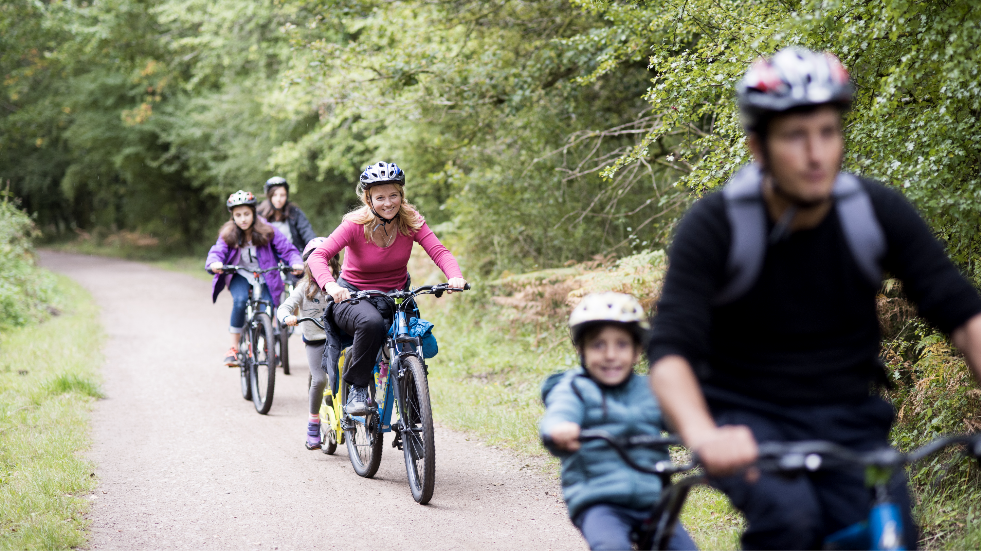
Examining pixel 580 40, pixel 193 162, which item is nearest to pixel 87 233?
pixel 193 162

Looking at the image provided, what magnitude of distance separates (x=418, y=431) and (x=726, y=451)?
13.0ft

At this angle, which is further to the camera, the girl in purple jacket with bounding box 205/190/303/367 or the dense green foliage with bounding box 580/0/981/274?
the girl in purple jacket with bounding box 205/190/303/367

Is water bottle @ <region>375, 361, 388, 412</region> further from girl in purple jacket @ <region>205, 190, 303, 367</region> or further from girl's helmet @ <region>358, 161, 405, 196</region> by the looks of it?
girl in purple jacket @ <region>205, 190, 303, 367</region>

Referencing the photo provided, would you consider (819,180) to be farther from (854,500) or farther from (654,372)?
(854,500)

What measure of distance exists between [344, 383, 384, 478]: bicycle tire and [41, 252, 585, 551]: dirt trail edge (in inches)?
3.9

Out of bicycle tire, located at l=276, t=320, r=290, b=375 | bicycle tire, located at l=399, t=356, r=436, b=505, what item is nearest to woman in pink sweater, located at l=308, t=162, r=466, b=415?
bicycle tire, located at l=399, t=356, r=436, b=505

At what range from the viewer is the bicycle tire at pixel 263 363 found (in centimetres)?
866

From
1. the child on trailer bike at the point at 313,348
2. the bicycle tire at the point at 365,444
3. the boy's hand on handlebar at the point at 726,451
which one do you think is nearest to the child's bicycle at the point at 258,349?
the child on trailer bike at the point at 313,348

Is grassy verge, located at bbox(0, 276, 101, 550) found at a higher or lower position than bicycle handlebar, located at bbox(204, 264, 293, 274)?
lower

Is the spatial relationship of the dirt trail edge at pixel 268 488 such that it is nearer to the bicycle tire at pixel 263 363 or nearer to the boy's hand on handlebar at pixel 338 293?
the bicycle tire at pixel 263 363

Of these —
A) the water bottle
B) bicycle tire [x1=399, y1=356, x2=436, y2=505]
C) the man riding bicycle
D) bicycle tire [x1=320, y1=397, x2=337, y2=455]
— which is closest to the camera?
the man riding bicycle

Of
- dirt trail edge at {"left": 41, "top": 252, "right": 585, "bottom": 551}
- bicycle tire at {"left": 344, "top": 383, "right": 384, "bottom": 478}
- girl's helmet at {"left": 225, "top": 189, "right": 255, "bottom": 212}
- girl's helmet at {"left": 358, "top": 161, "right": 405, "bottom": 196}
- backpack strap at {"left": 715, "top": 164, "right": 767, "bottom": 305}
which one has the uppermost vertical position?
girl's helmet at {"left": 358, "top": 161, "right": 405, "bottom": 196}

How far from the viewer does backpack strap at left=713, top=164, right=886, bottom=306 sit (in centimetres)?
217

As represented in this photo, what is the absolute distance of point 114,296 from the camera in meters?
20.8
